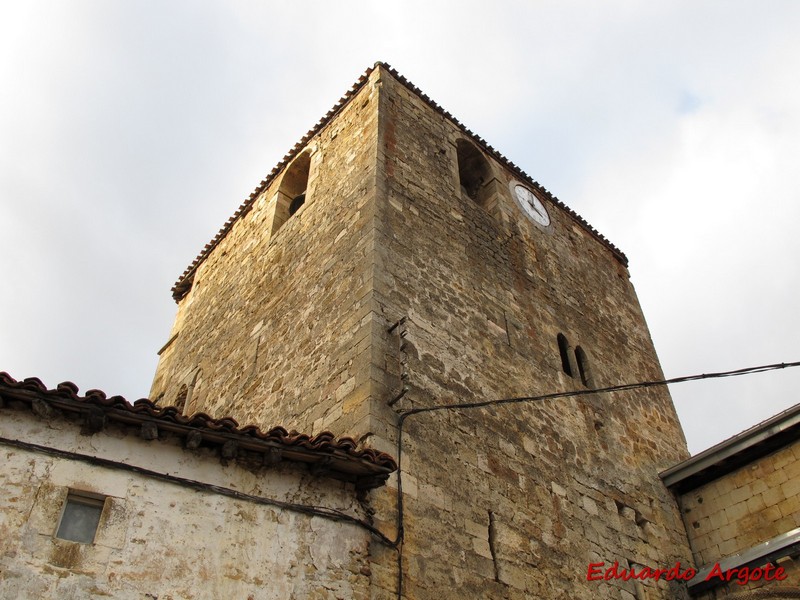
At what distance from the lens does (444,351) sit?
8172mm

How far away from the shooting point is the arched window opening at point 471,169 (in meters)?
12.3

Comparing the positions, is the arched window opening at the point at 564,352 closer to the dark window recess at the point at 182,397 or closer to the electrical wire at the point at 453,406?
the electrical wire at the point at 453,406

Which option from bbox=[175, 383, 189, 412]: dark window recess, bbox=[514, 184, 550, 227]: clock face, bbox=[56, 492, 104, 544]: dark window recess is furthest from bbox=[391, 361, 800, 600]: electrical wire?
bbox=[175, 383, 189, 412]: dark window recess

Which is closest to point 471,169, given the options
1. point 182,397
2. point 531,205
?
point 531,205

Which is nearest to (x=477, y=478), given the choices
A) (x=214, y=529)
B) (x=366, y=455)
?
(x=366, y=455)

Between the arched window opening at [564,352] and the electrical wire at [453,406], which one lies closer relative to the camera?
the electrical wire at [453,406]

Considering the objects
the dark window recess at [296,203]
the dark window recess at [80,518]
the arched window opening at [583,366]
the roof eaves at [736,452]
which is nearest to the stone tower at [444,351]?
the arched window opening at [583,366]

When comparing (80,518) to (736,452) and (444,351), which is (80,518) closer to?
(444,351)

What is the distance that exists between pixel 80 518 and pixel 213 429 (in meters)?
1.06

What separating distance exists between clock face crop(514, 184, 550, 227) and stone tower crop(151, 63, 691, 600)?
0.21 ft

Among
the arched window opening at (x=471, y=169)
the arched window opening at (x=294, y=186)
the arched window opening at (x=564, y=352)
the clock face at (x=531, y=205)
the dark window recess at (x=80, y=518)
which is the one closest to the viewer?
the dark window recess at (x=80, y=518)

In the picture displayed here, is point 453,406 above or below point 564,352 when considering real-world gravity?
below

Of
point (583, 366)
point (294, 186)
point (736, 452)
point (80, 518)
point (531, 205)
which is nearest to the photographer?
point (80, 518)

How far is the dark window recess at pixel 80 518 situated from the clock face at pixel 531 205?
8541 mm
